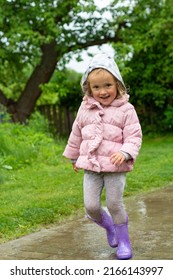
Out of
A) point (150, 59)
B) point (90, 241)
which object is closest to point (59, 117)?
point (150, 59)

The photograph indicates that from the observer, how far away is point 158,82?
53.3 ft

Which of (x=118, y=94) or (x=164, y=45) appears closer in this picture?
(x=118, y=94)

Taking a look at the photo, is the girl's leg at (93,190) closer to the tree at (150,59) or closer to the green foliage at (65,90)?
the tree at (150,59)

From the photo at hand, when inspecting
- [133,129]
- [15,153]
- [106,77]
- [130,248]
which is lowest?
[15,153]

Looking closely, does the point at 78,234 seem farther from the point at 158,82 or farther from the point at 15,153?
the point at 158,82

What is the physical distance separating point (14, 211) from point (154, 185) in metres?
2.35

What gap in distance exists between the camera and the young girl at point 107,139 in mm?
4184

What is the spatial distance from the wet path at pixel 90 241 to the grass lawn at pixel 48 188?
0.26 m

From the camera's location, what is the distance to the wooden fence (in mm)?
17875

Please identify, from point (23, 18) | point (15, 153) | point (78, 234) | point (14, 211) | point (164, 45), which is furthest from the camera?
point (164, 45)

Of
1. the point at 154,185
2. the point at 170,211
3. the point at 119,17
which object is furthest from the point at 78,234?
the point at 119,17

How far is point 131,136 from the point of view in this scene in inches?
164

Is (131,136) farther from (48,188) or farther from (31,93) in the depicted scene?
(31,93)

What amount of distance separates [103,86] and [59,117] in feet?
45.2
